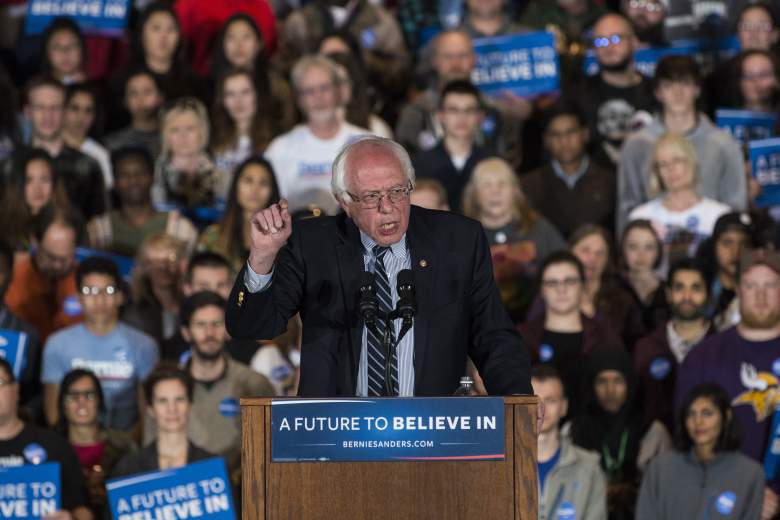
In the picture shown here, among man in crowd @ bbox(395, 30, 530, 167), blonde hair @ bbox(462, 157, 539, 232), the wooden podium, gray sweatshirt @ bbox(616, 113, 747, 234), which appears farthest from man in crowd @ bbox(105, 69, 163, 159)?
the wooden podium

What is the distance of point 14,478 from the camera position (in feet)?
19.1

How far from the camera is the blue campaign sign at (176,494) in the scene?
5.75 m

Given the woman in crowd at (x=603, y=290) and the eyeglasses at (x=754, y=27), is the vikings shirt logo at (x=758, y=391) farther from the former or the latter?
the eyeglasses at (x=754, y=27)

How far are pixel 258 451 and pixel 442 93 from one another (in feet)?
16.7

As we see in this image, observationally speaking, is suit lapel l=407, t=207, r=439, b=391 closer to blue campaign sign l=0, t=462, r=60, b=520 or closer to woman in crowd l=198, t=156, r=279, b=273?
blue campaign sign l=0, t=462, r=60, b=520

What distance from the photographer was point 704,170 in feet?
26.0

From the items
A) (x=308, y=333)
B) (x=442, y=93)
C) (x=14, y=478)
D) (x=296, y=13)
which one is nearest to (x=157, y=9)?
(x=296, y=13)

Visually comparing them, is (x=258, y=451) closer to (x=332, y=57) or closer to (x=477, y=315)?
(x=477, y=315)

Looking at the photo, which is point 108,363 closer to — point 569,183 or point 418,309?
point 569,183

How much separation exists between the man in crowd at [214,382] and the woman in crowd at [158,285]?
2.15 feet

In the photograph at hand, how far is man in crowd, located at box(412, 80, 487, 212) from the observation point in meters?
7.90

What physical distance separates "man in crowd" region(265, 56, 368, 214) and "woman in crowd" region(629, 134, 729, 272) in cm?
159

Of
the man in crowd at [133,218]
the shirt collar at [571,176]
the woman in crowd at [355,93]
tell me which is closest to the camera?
the man in crowd at [133,218]

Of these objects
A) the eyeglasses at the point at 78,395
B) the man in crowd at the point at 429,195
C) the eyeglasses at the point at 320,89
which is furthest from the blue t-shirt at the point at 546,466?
the eyeglasses at the point at 320,89
